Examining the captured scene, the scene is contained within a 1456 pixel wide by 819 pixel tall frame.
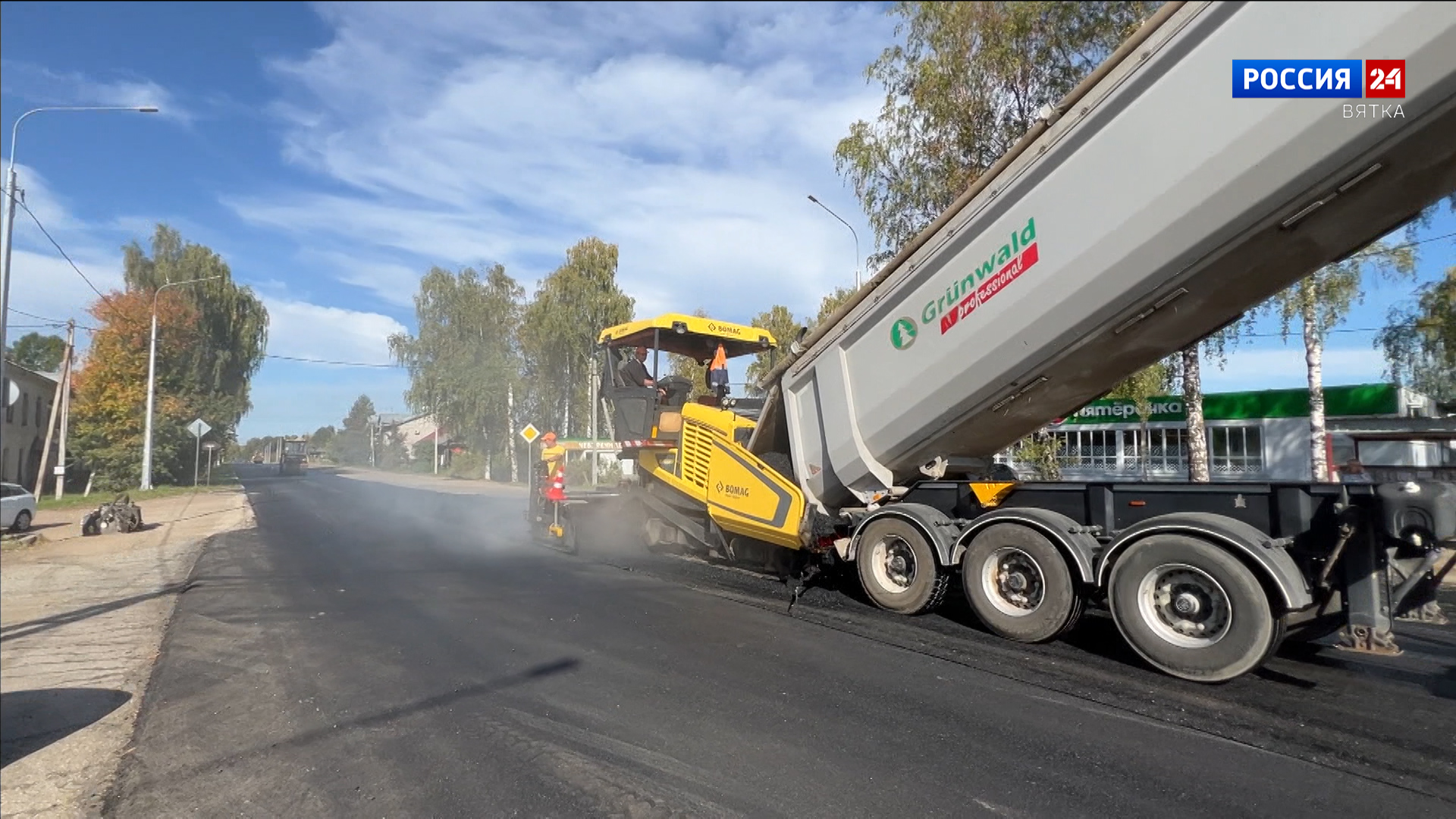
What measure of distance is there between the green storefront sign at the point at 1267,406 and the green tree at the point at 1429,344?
15.4ft

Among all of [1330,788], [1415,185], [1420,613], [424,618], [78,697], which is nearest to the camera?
[1330,788]

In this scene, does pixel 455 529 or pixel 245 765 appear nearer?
pixel 245 765

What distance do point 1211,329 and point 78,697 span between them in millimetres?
8130

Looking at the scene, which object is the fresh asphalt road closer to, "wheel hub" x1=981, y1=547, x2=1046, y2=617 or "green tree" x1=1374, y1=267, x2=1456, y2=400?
"wheel hub" x1=981, y1=547, x2=1046, y2=617

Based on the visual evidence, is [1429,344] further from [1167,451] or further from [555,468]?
[555,468]

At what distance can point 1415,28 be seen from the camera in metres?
3.61

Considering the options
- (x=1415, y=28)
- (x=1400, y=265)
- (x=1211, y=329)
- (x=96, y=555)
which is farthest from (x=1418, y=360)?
(x=96, y=555)

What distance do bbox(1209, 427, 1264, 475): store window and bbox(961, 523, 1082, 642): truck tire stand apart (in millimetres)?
22420

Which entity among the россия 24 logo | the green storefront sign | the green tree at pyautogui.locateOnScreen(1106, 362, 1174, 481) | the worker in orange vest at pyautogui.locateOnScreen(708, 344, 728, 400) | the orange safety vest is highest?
the green storefront sign

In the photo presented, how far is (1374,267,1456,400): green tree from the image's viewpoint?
1292 cm

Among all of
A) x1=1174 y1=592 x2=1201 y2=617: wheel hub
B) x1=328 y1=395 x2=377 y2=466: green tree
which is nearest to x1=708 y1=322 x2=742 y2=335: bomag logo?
x1=1174 y1=592 x2=1201 y2=617: wheel hub

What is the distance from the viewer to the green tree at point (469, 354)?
45281 mm

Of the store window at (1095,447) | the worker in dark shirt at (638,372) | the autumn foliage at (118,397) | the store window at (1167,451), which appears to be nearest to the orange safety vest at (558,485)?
the worker in dark shirt at (638,372)

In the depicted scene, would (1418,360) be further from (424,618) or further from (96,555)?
(96,555)
